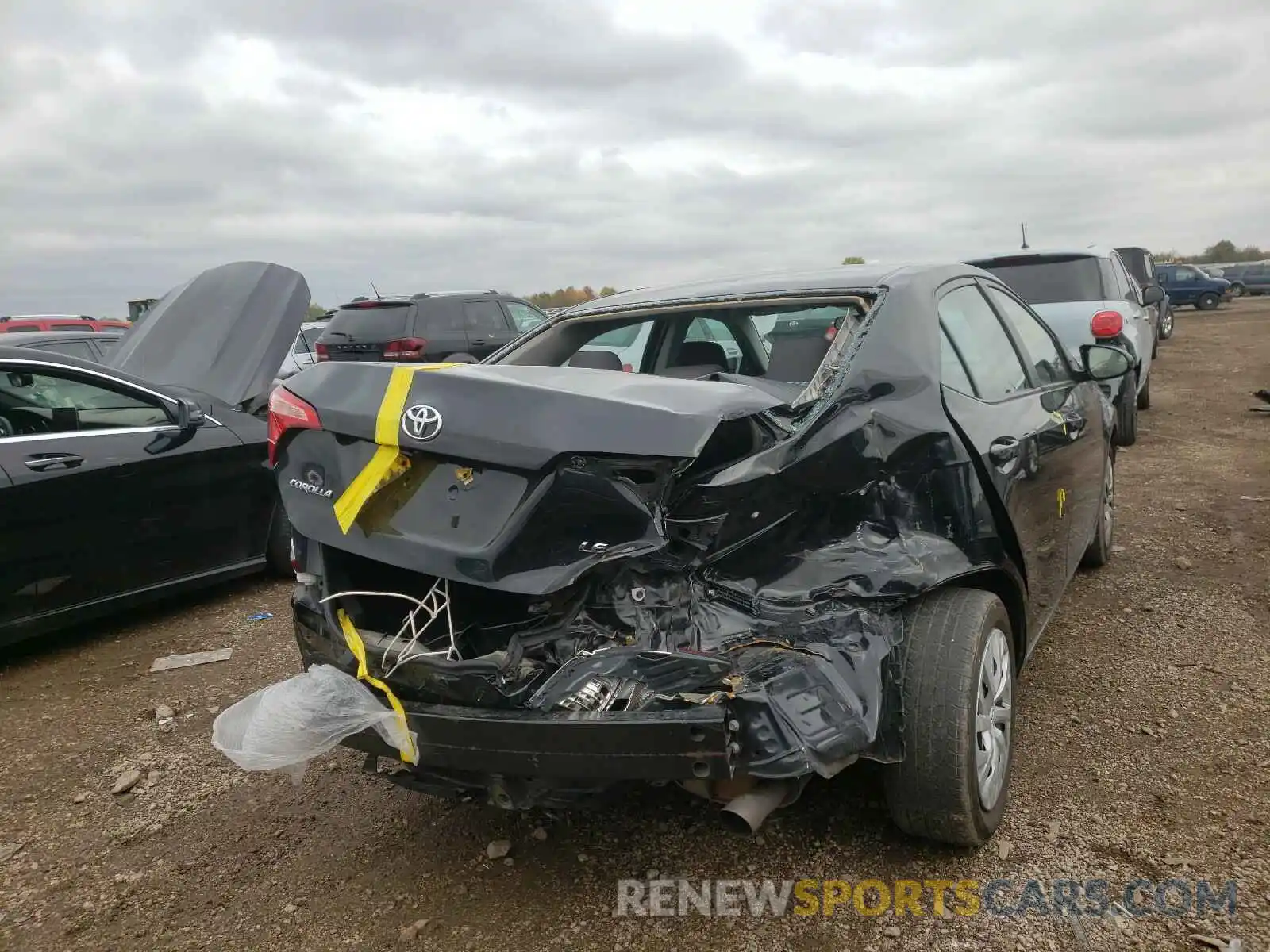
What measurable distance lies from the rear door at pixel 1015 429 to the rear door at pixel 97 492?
387 cm

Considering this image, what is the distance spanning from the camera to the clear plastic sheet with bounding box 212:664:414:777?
7.19ft

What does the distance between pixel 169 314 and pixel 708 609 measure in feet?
16.8

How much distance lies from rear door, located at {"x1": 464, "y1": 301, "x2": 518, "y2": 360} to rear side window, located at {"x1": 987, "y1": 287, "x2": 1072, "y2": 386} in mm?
7275

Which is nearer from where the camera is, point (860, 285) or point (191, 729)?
point (860, 285)

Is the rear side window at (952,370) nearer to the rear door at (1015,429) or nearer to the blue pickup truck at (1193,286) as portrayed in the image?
the rear door at (1015,429)

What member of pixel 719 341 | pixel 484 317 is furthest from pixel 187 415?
pixel 484 317

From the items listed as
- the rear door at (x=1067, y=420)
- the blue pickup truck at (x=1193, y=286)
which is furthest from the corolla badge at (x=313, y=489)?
the blue pickup truck at (x=1193, y=286)

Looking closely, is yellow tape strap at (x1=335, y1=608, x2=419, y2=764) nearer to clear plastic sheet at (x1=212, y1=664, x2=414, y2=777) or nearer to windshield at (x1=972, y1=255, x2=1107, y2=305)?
clear plastic sheet at (x1=212, y1=664, x2=414, y2=777)

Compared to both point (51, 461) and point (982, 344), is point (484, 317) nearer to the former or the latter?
point (51, 461)

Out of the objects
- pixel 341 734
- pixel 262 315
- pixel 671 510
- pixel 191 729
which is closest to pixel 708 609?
pixel 671 510

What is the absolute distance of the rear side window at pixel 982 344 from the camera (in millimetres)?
2945

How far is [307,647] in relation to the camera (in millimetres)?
2521

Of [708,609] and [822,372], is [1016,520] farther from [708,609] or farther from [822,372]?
[708,609]

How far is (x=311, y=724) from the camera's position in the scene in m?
2.20
